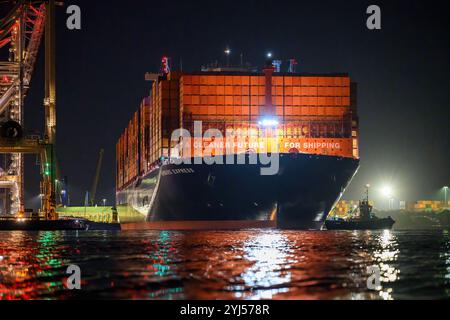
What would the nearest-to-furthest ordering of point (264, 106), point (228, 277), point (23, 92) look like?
point (228, 277)
point (264, 106)
point (23, 92)

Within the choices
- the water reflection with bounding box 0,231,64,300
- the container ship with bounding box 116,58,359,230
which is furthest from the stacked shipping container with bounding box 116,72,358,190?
the water reflection with bounding box 0,231,64,300

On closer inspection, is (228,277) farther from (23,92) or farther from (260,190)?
(23,92)

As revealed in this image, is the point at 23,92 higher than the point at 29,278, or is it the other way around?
the point at 23,92

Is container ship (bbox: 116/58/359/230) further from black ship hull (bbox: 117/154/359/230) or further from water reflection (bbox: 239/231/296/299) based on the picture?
water reflection (bbox: 239/231/296/299)

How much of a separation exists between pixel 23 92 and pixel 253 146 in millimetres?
26108

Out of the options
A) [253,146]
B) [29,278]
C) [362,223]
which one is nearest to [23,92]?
[253,146]

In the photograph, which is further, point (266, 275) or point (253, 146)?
point (253, 146)

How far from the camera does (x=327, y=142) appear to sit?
56594mm

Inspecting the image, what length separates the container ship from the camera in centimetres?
5234

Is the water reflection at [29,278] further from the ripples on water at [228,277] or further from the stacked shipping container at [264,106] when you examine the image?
the stacked shipping container at [264,106]

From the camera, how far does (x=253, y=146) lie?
2242 inches

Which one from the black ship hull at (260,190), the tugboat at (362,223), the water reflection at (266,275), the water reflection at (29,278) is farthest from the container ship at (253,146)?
the water reflection at (29,278)

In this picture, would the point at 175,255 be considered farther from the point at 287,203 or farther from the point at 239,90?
the point at 239,90

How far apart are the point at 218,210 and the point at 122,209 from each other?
44.8m
